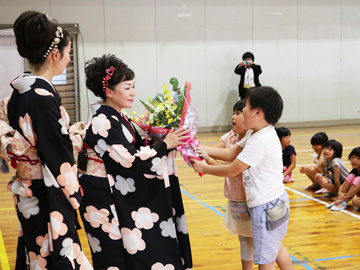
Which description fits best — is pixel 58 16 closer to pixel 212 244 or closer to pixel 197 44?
pixel 197 44

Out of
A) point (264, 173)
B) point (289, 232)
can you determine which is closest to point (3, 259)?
point (264, 173)

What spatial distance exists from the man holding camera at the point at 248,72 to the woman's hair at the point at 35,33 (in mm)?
9764

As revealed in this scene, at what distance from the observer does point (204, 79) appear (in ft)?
40.7

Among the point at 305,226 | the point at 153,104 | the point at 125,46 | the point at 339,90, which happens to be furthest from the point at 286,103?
the point at 153,104

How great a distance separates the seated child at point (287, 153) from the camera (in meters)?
6.67

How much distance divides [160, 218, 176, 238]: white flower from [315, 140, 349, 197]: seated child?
10.5 ft

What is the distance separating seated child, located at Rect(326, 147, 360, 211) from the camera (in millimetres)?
5312

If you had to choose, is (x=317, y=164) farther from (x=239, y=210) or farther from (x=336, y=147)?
(x=239, y=210)

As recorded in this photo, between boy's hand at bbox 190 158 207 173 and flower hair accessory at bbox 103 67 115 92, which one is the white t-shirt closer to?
boy's hand at bbox 190 158 207 173

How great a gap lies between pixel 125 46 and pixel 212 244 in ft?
26.7

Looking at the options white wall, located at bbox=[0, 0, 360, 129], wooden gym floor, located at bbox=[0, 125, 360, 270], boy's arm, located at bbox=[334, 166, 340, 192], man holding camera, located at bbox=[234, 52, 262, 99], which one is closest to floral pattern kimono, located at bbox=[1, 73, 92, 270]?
wooden gym floor, located at bbox=[0, 125, 360, 270]

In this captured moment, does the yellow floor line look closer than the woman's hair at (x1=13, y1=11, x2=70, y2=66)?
No

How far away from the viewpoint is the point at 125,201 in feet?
9.68

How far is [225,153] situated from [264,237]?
0.69m
